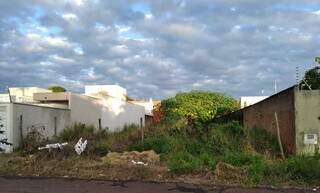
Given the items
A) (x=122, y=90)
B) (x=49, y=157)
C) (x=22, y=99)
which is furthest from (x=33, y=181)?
(x=122, y=90)

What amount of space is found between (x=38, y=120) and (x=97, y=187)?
1600cm

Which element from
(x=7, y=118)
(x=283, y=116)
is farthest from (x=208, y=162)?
(x=7, y=118)

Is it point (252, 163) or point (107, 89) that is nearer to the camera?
point (252, 163)

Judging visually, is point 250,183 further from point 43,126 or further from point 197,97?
point 197,97

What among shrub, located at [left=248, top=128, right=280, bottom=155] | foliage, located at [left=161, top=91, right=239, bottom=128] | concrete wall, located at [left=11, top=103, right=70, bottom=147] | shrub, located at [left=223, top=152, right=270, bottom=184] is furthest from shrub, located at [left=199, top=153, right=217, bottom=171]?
foliage, located at [left=161, top=91, right=239, bottom=128]

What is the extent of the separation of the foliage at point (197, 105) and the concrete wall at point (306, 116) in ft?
108

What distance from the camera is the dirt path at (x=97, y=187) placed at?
1212cm

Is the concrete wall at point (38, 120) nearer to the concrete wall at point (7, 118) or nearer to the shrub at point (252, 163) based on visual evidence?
the concrete wall at point (7, 118)

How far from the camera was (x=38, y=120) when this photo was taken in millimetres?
27797

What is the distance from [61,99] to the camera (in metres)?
35.2

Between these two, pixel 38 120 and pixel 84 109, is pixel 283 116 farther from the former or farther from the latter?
pixel 84 109

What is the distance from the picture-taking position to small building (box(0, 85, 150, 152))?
2453 centimetres

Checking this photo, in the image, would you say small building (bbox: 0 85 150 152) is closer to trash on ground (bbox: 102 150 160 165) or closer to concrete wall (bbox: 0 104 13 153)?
concrete wall (bbox: 0 104 13 153)

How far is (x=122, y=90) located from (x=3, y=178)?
50672 millimetres
